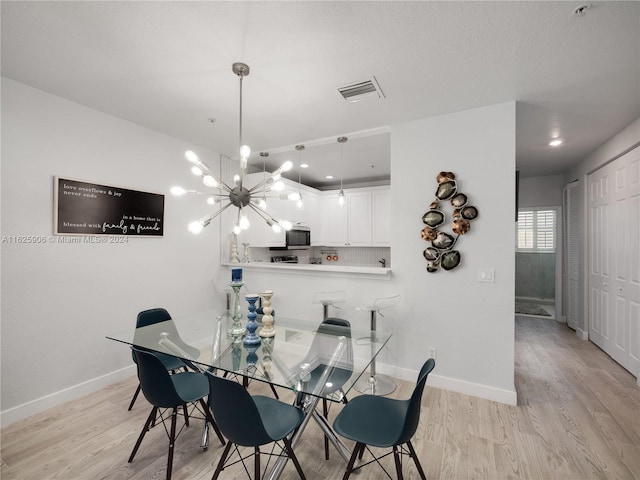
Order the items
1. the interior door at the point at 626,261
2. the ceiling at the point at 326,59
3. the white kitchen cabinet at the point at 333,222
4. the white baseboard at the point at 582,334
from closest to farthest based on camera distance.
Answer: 1. the ceiling at the point at 326,59
2. the interior door at the point at 626,261
3. the white baseboard at the point at 582,334
4. the white kitchen cabinet at the point at 333,222

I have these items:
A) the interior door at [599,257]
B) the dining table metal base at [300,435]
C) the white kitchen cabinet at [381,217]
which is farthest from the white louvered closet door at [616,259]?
the dining table metal base at [300,435]

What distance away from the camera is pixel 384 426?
5.12ft

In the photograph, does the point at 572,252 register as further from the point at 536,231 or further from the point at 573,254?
the point at 536,231

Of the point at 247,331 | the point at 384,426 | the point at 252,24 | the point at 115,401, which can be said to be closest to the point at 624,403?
the point at 384,426

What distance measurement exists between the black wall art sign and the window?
6.14 m

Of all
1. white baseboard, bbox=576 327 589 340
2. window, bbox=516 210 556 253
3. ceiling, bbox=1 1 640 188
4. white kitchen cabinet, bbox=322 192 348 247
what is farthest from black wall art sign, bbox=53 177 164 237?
window, bbox=516 210 556 253

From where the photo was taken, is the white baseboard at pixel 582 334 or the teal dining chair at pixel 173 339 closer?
the teal dining chair at pixel 173 339

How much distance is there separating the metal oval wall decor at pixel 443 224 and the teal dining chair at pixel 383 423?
4.69ft

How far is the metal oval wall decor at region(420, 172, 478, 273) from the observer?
2721 mm

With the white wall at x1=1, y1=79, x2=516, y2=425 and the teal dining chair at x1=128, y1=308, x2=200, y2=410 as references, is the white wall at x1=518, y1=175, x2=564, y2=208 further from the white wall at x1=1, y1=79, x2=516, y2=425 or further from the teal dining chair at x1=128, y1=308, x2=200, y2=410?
the teal dining chair at x1=128, y1=308, x2=200, y2=410

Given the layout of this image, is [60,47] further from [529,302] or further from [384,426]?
[529,302]

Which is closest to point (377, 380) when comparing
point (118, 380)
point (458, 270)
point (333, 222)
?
point (458, 270)

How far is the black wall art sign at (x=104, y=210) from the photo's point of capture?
101 inches

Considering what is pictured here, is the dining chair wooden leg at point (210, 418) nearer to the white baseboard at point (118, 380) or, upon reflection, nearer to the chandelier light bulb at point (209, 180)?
the chandelier light bulb at point (209, 180)
